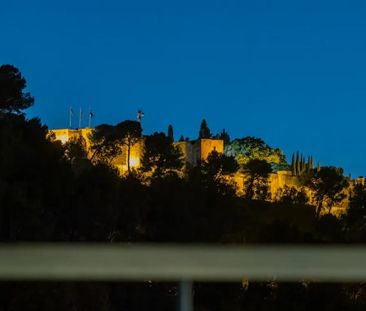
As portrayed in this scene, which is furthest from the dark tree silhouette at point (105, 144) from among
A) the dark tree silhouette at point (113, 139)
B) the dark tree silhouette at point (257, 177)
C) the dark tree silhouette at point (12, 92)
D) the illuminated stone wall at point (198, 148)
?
the dark tree silhouette at point (12, 92)

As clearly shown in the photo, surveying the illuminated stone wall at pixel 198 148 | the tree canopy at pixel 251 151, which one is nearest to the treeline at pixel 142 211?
the illuminated stone wall at pixel 198 148

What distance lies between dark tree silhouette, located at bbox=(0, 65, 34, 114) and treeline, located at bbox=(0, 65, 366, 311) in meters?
0.05

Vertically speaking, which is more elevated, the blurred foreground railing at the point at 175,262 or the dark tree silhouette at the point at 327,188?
the dark tree silhouette at the point at 327,188

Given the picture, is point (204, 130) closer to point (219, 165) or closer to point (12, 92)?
point (219, 165)

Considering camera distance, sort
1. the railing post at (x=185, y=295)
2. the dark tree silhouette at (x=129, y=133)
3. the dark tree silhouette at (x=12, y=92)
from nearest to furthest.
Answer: the railing post at (x=185, y=295) → the dark tree silhouette at (x=12, y=92) → the dark tree silhouette at (x=129, y=133)

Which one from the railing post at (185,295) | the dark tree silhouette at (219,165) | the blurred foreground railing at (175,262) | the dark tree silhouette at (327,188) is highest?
the dark tree silhouette at (219,165)

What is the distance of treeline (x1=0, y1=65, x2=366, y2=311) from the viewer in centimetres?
1039

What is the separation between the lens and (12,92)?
31141 mm

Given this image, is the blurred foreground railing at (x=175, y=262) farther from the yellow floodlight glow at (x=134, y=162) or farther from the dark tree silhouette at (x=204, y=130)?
the dark tree silhouette at (x=204, y=130)

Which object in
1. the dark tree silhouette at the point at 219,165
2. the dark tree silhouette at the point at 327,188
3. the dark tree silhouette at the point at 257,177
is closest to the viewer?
the dark tree silhouette at the point at 219,165

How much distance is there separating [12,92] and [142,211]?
26.3ft

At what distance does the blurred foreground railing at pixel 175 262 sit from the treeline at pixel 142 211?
0.89 m

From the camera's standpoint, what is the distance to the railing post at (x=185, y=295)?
7.83 feet

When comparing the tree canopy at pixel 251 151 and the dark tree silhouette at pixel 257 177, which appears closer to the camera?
the dark tree silhouette at pixel 257 177
